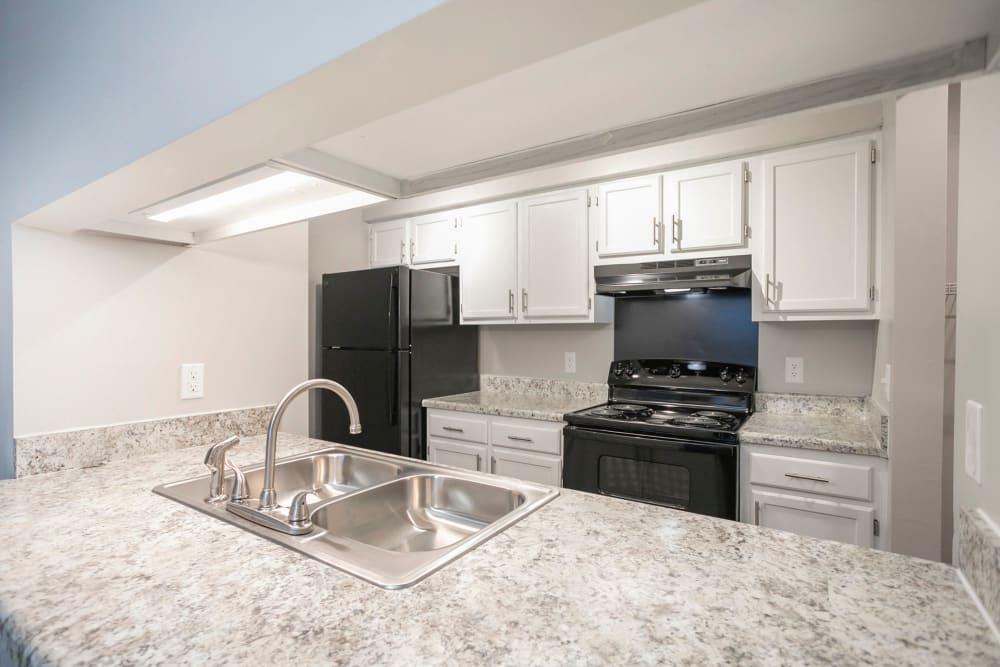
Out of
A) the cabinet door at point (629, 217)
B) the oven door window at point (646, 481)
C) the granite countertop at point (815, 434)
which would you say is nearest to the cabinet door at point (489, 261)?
the cabinet door at point (629, 217)

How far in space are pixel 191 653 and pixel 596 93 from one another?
3.12ft

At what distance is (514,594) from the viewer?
751 millimetres

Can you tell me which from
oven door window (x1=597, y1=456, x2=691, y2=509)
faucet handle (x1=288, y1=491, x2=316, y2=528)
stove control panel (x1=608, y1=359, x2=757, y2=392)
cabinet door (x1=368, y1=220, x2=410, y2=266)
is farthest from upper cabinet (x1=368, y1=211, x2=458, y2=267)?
faucet handle (x1=288, y1=491, x2=316, y2=528)

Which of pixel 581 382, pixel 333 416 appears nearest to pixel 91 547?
pixel 333 416

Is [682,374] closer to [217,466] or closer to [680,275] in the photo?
[680,275]

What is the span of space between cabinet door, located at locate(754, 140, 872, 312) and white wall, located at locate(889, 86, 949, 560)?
0.39 meters

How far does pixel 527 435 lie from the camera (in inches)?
105

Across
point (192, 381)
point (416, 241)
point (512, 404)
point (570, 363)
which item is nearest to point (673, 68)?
point (192, 381)

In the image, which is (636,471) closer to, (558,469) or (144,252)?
(558,469)

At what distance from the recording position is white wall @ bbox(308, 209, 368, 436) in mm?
3602

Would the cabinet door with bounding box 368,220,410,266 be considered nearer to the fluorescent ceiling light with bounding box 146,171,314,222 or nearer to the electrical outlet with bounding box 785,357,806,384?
the fluorescent ceiling light with bounding box 146,171,314,222

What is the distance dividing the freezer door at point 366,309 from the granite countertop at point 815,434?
193cm

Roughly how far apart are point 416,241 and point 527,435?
1.67m

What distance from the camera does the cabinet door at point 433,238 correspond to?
132 inches
